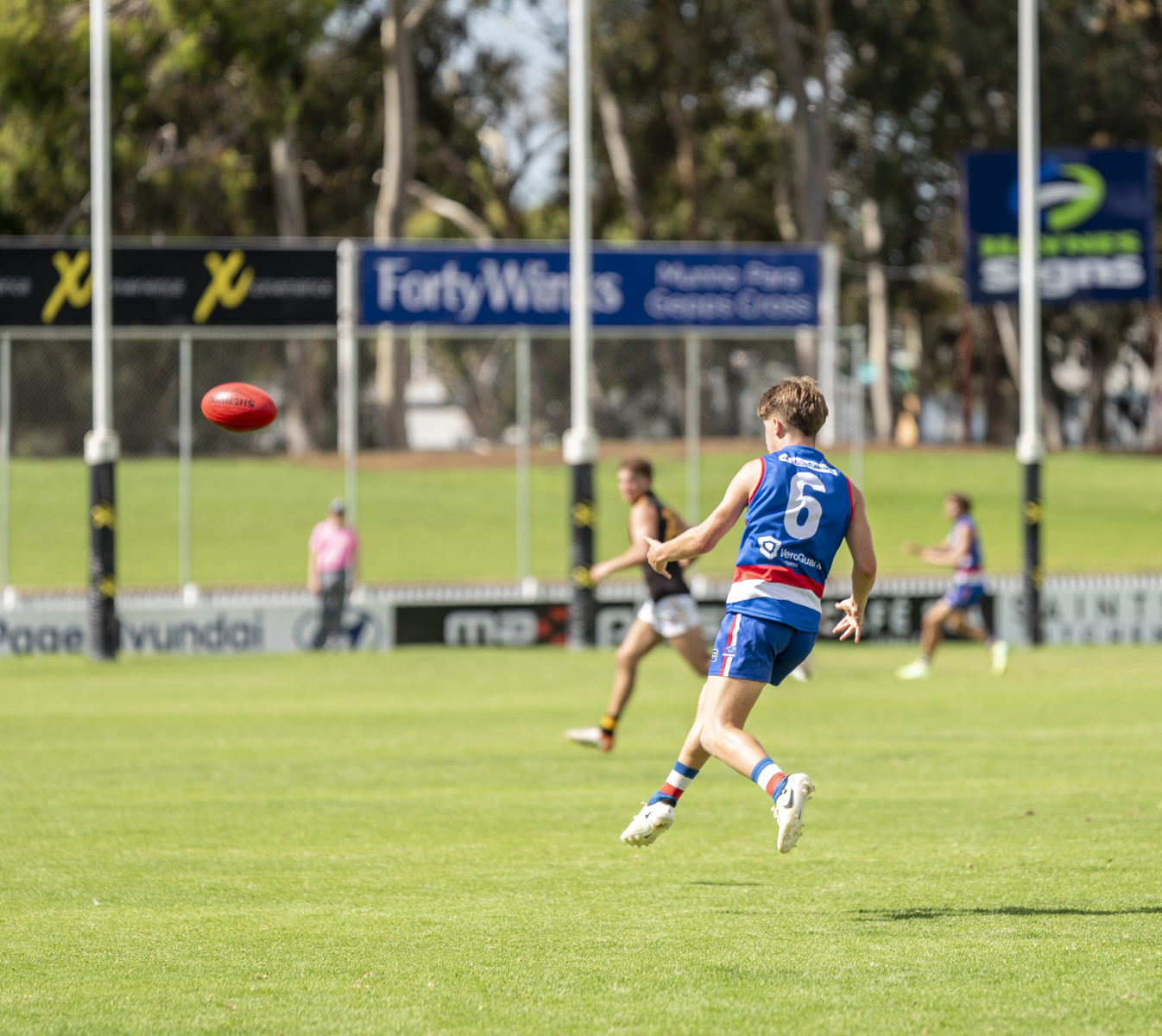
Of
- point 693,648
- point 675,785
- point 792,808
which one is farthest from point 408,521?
point 792,808

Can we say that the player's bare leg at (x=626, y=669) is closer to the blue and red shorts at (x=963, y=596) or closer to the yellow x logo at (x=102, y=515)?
the blue and red shorts at (x=963, y=596)

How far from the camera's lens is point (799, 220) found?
40.6 meters

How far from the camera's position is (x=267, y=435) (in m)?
32.9

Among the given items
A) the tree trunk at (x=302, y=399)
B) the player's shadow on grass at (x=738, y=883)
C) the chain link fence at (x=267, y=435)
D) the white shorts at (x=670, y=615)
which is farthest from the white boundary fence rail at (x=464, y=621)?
the player's shadow on grass at (x=738, y=883)

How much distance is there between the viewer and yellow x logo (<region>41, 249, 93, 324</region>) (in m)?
22.5

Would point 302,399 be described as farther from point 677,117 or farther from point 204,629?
point 677,117

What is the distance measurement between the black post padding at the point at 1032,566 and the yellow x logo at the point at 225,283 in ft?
38.0

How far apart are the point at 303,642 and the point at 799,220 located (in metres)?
24.2

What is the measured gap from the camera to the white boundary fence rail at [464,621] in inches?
779

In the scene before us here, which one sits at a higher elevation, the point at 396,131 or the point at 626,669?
the point at 396,131

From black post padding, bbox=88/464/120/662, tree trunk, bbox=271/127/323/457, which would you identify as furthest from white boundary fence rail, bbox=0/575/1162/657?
tree trunk, bbox=271/127/323/457

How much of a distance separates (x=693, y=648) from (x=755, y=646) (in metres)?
4.84

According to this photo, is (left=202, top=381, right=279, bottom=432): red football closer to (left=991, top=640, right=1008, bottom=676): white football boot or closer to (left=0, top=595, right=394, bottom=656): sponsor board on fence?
(left=991, top=640, right=1008, bottom=676): white football boot

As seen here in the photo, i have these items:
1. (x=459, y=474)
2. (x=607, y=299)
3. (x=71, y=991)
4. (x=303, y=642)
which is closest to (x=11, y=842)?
(x=71, y=991)
